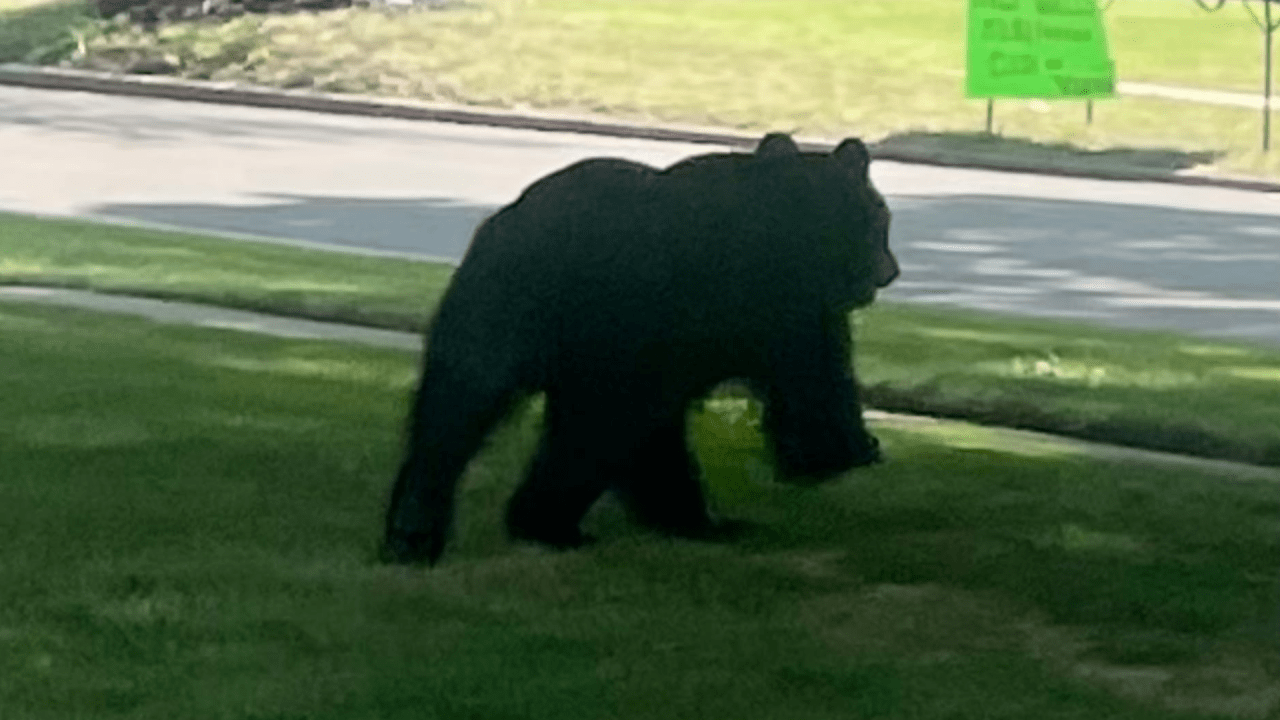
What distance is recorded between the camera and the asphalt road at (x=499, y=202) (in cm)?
1349

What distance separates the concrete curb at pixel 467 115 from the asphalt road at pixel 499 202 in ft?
1.06

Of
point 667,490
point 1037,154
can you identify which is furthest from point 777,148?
point 1037,154

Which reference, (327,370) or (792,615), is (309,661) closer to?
(792,615)

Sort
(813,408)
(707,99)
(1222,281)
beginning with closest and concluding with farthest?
(813,408)
(1222,281)
(707,99)

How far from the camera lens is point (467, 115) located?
2406cm

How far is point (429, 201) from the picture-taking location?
676 inches

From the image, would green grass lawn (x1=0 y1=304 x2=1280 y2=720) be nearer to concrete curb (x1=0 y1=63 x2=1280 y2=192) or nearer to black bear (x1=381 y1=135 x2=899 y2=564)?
black bear (x1=381 y1=135 x2=899 y2=564)

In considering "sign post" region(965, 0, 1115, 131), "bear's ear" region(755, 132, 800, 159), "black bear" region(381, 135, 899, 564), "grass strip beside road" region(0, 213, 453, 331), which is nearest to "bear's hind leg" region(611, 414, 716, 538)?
"black bear" region(381, 135, 899, 564)

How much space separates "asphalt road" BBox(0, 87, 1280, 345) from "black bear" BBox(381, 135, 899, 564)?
5.81m

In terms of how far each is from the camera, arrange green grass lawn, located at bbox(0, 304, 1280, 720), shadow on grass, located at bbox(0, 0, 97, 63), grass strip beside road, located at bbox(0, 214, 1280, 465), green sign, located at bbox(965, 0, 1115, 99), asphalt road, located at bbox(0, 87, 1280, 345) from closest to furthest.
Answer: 1. green grass lawn, located at bbox(0, 304, 1280, 720)
2. grass strip beside road, located at bbox(0, 214, 1280, 465)
3. asphalt road, located at bbox(0, 87, 1280, 345)
4. green sign, located at bbox(965, 0, 1115, 99)
5. shadow on grass, located at bbox(0, 0, 97, 63)

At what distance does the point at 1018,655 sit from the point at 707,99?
1970 centimetres

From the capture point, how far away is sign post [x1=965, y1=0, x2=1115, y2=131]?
23375 mm

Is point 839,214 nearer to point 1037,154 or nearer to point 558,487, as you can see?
point 558,487

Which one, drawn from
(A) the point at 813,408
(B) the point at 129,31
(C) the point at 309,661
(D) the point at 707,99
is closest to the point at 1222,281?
(A) the point at 813,408
